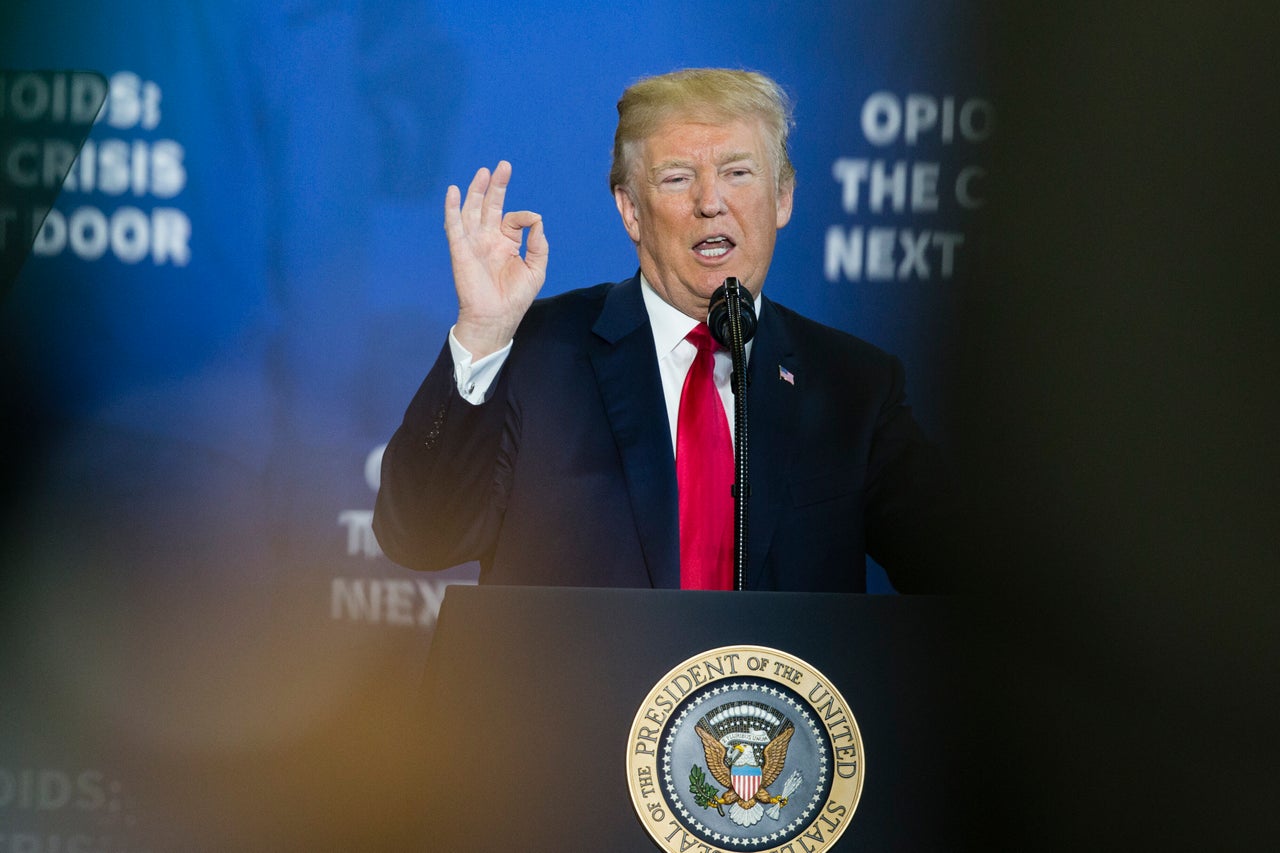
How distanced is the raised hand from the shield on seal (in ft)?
3.50

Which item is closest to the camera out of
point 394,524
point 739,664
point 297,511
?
point 739,664

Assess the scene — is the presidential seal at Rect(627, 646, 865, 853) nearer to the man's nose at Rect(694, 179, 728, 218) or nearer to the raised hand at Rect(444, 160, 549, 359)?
the raised hand at Rect(444, 160, 549, 359)

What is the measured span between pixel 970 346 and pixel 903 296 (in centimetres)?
16

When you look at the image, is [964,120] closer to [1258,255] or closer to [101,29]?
[1258,255]

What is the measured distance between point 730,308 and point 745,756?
0.51 meters

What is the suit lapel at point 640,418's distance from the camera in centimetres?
192

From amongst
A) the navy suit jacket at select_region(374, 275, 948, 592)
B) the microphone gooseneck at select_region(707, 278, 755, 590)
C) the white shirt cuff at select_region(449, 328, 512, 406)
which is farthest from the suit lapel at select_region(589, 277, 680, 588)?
the microphone gooseneck at select_region(707, 278, 755, 590)

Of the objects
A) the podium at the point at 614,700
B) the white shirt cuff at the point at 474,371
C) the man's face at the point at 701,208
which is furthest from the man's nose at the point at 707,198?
the podium at the point at 614,700

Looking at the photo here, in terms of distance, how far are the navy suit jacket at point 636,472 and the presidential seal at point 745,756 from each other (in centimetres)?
88

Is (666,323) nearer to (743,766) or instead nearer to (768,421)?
(768,421)

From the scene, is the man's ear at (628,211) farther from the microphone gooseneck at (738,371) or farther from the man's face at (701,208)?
the microphone gooseneck at (738,371)

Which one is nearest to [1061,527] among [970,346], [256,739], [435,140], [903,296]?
[970,346]

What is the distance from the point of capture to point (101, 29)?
7.41 feet

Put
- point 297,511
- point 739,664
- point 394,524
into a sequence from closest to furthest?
point 739,664
point 394,524
point 297,511
